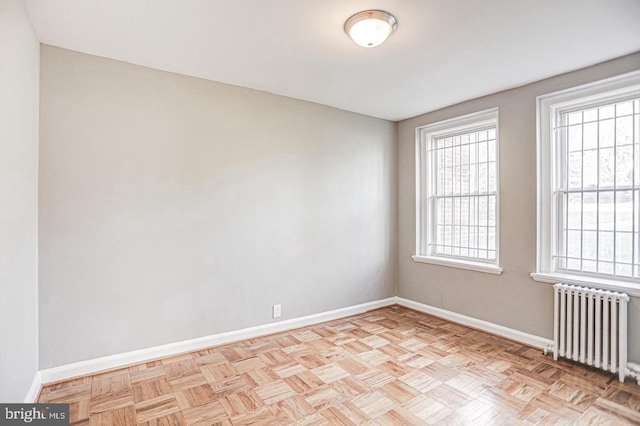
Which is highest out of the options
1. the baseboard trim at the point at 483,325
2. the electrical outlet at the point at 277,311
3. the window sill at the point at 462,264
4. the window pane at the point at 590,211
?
the window pane at the point at 590,211

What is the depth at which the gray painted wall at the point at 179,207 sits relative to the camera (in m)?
2.60

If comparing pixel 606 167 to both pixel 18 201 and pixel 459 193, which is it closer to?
pixel 459 193

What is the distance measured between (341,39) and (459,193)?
2489 millimetres

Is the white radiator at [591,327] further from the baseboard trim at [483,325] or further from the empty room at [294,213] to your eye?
the baseboard trim at [483,325]

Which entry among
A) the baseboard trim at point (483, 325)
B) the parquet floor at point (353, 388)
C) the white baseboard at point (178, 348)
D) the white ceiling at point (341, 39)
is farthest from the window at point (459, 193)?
the white baseboard at point (178, 348)

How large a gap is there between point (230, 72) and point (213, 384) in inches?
103

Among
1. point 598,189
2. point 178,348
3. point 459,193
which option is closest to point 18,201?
point 178,348

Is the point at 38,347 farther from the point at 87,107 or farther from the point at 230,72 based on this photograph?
the point at 230,72

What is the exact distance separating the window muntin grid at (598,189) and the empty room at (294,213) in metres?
0.02

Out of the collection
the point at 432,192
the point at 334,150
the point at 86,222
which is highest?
the point at 334,150

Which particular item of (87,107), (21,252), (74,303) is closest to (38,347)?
(74,303)

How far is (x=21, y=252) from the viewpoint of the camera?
208cm
